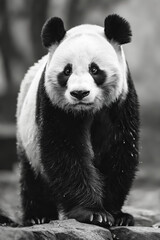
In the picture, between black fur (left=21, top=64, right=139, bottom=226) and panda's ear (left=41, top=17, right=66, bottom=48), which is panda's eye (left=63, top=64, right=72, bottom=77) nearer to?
black fur (left=21, top=64, right=139, bottom=226)

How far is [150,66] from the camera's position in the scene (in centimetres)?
2162

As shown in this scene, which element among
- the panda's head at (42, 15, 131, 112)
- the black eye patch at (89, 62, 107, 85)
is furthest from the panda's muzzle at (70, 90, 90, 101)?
the black eye patch at (89, 62, 107, 85)

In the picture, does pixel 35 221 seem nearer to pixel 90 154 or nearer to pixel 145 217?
pixel 90 154

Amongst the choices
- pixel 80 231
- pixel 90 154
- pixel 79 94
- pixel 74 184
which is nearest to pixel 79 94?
pixel 79 94

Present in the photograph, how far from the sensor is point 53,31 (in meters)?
6.86

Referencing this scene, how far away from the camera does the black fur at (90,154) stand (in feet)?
21.4

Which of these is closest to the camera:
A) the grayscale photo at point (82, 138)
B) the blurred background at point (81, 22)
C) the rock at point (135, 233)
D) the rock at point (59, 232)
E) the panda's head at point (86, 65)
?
the rock at point (59, 232)

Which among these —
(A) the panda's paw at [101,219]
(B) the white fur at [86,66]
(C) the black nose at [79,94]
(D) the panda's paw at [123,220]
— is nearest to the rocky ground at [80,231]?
(A) the panda's paw at [101,219]

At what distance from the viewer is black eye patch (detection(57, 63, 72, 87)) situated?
21.3 feet

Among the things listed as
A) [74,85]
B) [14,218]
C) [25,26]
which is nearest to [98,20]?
[25,26]

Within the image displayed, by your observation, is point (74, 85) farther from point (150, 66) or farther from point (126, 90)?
point (150, 66)

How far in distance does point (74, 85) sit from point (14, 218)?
2.54m

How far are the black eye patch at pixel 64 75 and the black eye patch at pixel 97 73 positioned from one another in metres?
0.22

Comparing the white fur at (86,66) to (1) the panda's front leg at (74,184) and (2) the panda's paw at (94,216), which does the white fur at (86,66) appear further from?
(2) the panda's paw at (94,216)
